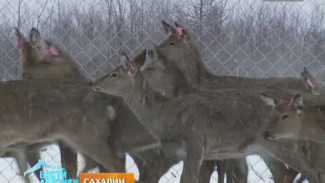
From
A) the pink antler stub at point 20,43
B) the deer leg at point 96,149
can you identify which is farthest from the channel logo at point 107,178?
the pink antler stub at point 20,43

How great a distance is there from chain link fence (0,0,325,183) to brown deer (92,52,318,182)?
0.91 meters

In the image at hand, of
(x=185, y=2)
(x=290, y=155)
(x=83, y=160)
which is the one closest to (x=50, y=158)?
(x=83, y=160)

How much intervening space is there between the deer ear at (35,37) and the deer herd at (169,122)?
0.61 m

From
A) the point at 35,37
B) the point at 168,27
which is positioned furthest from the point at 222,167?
the point at 35,37

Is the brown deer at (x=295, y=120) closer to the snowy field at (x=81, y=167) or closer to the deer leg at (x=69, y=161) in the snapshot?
the snowy field at (x=81, y=167)

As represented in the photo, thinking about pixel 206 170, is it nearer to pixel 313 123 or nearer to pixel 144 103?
pixel 144 103

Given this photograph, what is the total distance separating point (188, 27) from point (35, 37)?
166cm

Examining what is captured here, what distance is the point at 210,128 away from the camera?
331 inches

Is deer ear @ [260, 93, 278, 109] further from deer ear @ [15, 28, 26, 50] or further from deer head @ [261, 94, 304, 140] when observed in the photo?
deer ear @ [15, 28, 26, 50]

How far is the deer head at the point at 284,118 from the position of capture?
27.5 ft

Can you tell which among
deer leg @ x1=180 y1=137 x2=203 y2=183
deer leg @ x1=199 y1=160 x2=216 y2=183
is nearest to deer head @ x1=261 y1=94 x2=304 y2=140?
deer leg @ x1=180 y1=137 x2=203 y2=183

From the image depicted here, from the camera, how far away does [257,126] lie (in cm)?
838

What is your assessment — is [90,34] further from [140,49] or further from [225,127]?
[225,127]

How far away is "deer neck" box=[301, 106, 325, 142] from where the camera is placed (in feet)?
28.8
